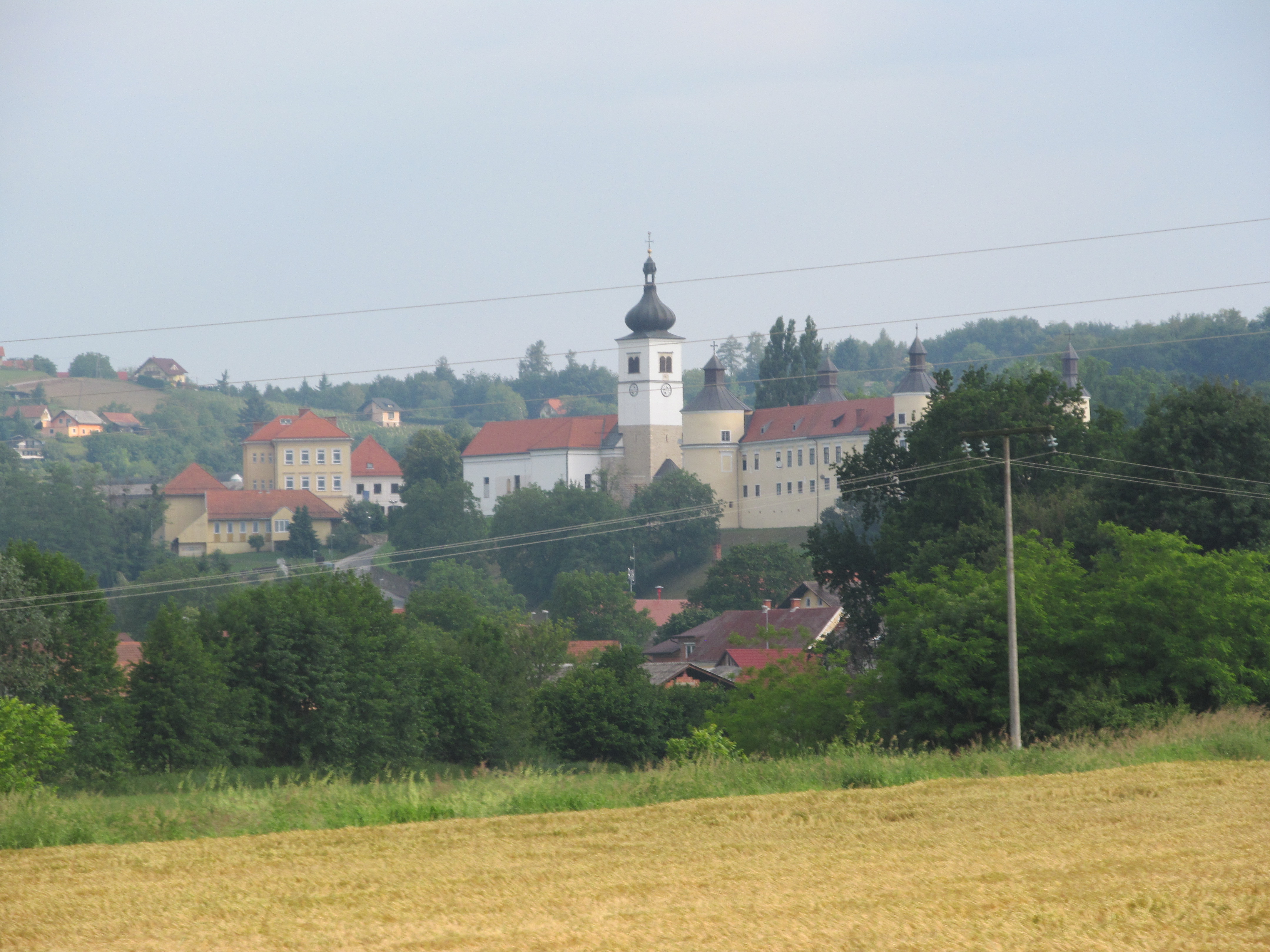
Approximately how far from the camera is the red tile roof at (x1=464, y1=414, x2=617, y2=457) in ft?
440

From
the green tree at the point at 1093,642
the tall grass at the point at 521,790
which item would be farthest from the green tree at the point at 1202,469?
the tall grass at the point at 521,790

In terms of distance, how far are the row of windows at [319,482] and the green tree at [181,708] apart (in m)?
114

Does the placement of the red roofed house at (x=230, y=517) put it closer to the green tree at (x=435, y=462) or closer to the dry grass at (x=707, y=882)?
the green tree at (x=435, y=462)

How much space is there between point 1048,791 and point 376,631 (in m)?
43.0

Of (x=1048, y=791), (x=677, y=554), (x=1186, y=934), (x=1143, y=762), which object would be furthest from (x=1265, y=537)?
(x=677, y=554)

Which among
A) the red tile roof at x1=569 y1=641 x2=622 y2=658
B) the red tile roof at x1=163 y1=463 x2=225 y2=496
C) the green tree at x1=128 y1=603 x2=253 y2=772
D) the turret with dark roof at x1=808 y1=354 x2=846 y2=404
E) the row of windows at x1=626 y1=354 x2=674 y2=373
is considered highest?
the row of windows at x1=626 y1=354 x2=674 y2=373

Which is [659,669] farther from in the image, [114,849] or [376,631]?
[114,849]

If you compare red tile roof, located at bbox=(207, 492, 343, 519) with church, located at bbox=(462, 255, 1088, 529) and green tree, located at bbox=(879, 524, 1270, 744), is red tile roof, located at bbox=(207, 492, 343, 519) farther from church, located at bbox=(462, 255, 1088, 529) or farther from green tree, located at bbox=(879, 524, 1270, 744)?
→ green tree, located at bbox=(879, 524, 1270, 744)

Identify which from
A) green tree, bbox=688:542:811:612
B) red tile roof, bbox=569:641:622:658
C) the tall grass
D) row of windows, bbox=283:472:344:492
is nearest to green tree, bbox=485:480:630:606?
green tree, bbox=688:542:811:612

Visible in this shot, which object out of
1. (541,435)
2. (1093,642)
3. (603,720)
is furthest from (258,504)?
(1093,642)

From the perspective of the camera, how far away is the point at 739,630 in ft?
276

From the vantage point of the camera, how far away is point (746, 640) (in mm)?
78250

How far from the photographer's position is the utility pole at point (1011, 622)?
2934 cm

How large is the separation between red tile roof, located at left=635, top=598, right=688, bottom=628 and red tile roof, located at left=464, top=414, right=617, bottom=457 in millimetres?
27194
